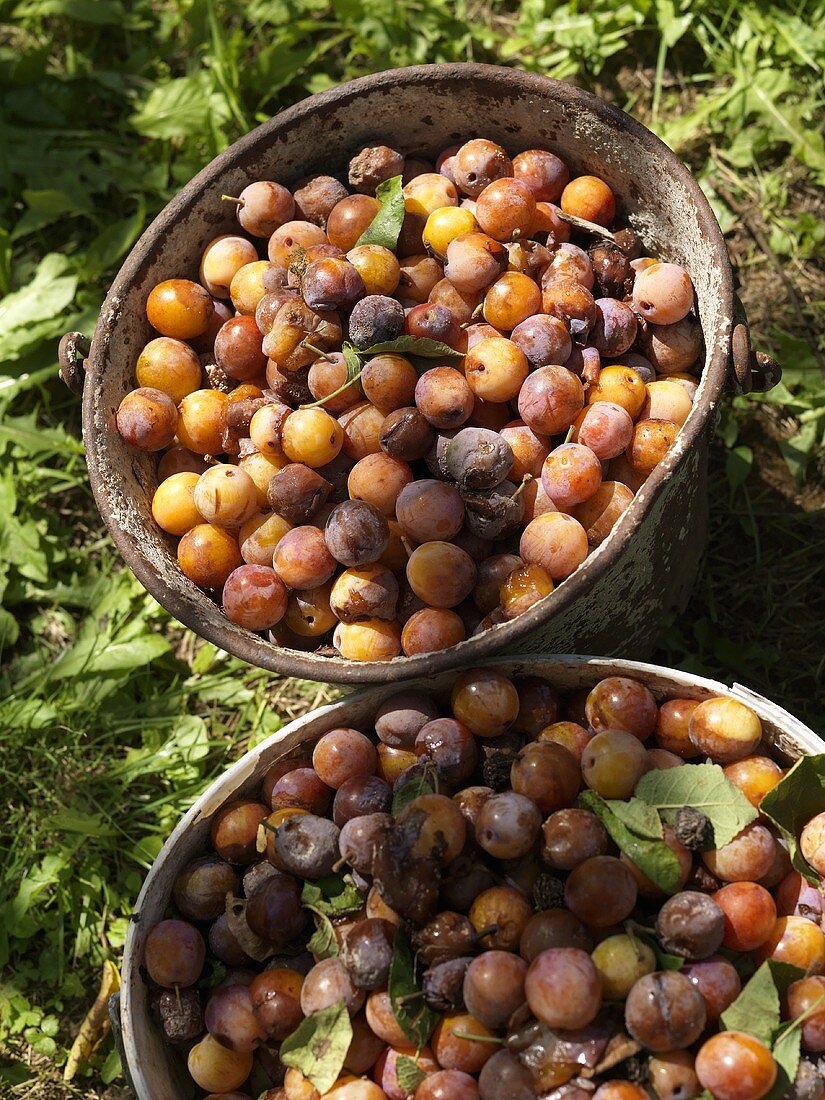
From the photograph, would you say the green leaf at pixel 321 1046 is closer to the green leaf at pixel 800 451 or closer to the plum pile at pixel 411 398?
the plum pile at pixel 411 398

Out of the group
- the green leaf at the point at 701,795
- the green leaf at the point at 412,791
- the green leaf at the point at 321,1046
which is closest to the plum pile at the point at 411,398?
the green leaf at the point at 412,791

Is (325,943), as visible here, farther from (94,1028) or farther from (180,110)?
(180,110)

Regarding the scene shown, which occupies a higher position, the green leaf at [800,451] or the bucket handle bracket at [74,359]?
the bucket handle bracket at [74,359]

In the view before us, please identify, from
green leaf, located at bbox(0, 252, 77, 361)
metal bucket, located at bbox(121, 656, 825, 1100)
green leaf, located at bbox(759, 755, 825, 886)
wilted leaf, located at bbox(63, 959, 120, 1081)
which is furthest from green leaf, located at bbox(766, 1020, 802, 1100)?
green leaf, located at bbox(0, 252, 77, 361)

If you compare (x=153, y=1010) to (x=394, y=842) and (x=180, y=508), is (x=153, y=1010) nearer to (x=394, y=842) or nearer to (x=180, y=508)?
(x=394, y=842)

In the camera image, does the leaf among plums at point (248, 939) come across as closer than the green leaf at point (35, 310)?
Yes

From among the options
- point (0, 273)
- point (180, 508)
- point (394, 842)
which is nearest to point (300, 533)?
point (180, 508)
